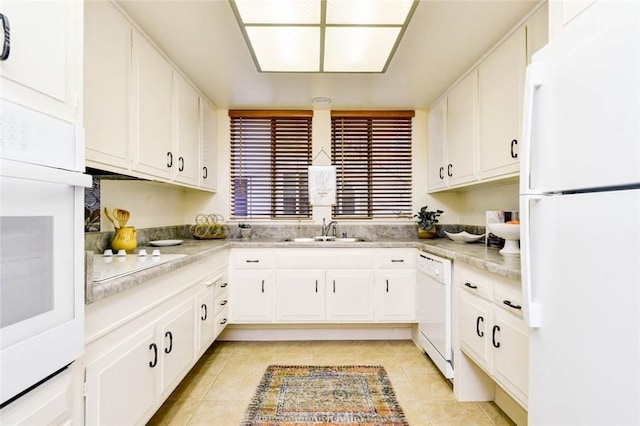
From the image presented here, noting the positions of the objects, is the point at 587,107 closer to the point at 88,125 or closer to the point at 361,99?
the point at 88,125

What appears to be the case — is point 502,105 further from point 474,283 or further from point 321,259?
point 321,259

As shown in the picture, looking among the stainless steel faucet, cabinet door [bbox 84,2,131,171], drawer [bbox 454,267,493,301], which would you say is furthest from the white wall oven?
the stainless steel faucet

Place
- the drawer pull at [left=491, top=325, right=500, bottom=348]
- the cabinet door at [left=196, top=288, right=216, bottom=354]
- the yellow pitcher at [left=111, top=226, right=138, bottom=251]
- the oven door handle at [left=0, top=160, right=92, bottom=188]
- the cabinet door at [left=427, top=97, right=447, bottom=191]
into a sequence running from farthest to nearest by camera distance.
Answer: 1. the cabinet door at [left=427, top=97, right=447, bottom=191]
2. the cabinet door at [left=196, top=288, right=216, bottom=354]
3. the yellow pitcher at [left=111, top=226, right=138, bottom=251]
4. the drawer pull at [left=491, top=325, right=500, bottom=348]
5. the oven door handle at [left=0, top=160, right=92, bottom=188]

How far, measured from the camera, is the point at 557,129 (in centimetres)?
89

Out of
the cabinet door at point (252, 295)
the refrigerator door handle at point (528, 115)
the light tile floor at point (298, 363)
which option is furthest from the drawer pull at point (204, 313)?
the refrigerator door handle at point (528, 115)

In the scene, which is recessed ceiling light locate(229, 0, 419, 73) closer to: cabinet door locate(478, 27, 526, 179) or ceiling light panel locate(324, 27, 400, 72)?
ceiling light panel locate(324, 27, 400, 72)

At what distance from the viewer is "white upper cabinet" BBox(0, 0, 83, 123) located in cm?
71

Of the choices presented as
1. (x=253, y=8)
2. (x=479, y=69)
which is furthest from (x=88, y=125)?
(x=479, y=69)

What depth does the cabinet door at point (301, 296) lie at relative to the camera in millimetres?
2785

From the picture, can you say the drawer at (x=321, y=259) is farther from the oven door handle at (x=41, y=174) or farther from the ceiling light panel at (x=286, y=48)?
the oven door handle at (x=41, y=174)

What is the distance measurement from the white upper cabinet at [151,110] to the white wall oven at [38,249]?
1.09 meters

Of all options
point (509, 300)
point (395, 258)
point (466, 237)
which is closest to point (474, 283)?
point (509, 300)

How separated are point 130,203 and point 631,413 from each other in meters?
2.74

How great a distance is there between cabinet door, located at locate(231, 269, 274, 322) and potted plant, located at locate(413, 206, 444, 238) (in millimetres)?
1591
